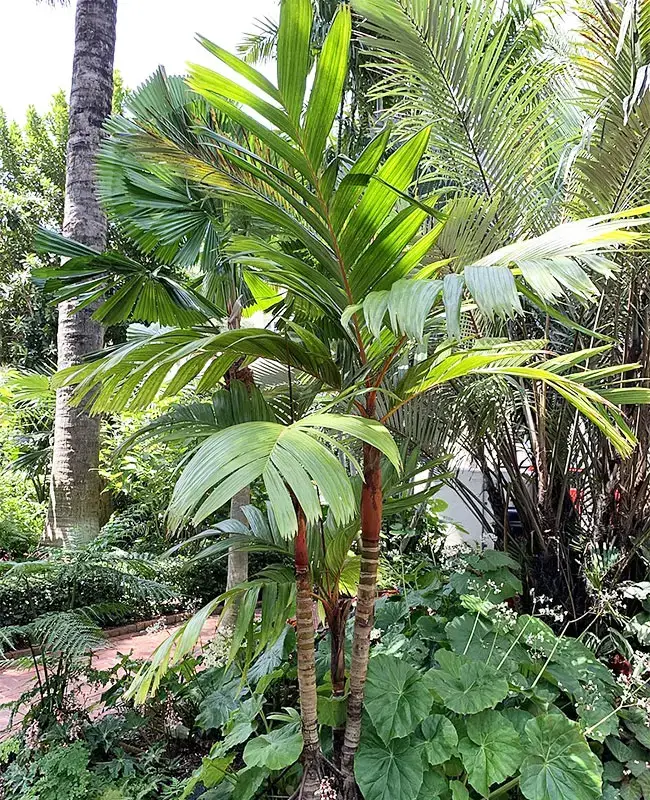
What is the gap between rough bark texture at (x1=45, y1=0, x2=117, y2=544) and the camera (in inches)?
169

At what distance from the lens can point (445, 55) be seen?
1.99 m

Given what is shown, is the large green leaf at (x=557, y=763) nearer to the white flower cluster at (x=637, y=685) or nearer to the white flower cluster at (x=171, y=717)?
the white flower cluster at (x=637, y=685)

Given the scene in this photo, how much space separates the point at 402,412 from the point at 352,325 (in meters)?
1.24

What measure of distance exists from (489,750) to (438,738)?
0.44 ft

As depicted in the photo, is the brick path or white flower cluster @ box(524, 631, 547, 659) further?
the brick path

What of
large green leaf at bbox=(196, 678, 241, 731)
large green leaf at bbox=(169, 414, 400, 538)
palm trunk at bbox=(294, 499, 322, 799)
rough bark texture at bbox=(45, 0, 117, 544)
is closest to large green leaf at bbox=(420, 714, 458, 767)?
palm trunk at bbox=(294, 499, 322, 799)

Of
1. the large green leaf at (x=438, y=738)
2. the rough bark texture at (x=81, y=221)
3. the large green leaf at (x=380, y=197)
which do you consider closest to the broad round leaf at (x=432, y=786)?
the large green leaf at (x=438, y=738)

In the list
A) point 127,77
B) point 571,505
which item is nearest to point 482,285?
point 571,505

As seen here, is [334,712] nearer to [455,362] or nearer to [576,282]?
[455,362]

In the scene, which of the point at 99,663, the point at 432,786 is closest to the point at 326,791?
the point at 432,786

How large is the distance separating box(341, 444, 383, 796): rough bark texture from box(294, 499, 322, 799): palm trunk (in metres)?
0.09

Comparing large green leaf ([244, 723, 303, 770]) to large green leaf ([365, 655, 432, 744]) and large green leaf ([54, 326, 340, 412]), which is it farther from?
large green leaf ([54, 326, 340, 412])

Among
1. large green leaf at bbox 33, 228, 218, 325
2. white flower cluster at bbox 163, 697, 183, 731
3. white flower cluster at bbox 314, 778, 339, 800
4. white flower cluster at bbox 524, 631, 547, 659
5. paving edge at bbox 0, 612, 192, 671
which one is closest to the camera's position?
white flower cluster at bbox 314, 778, 339, 800

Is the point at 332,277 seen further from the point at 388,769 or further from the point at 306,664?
the point at 388,769
